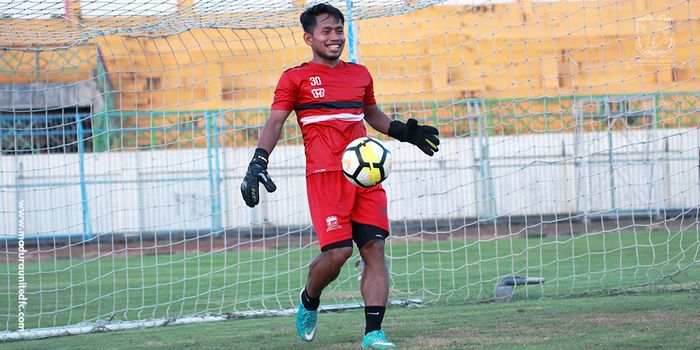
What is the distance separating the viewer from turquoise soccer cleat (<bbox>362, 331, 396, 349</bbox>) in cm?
515

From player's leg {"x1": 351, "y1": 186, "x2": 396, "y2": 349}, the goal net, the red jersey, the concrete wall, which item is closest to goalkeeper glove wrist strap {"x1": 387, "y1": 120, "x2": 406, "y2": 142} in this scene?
the red jersey

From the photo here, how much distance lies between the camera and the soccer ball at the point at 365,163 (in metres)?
5.11

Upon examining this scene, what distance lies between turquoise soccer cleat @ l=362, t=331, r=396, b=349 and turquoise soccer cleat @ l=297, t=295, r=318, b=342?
19.5 inches

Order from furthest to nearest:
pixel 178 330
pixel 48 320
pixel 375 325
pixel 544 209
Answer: pixel 544 209, pixel 48 320, pixel 178 330, pixel 375 325

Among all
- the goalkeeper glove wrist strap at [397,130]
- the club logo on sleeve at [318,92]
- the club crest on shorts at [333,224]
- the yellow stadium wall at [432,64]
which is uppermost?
the yellow stadium wall at [432,64]

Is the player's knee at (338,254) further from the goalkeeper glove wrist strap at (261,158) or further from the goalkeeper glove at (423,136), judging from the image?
the goalkeeper glove at (423,136)

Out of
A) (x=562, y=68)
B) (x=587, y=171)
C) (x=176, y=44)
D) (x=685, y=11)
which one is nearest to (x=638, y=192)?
(x=587, y=171)

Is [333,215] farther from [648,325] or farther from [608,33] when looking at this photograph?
[608,33]

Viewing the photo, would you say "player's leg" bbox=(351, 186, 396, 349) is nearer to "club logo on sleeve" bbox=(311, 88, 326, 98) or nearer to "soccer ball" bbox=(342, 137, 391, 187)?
"soccer ball" bbox=(342, 137, 391, 187)

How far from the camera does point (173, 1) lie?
328 inches

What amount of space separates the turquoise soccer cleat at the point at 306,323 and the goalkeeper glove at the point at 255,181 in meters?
0.90

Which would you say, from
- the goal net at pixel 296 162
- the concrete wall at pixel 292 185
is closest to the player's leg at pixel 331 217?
the goal net at pixel 296 162

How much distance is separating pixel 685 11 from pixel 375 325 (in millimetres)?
7187

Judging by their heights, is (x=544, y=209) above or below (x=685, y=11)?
below
